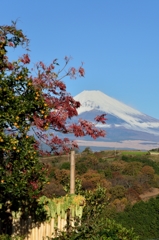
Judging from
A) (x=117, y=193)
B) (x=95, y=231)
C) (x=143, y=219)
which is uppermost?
(x=95, y=231)

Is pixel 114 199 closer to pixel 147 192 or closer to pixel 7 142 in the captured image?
pixel 147 192

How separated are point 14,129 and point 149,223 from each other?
85.3 feet

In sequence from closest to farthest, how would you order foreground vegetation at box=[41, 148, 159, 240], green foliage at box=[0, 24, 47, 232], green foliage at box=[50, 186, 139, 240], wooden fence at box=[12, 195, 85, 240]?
1. green foliage at box=[0, 24, 47, 232]
2. green foliage at box=[50, 186, 139, 240]
3. wooden fence at box=[12, 195, 85, 240]
4. foreground vegetation at box=[41, 148, 159, 240]

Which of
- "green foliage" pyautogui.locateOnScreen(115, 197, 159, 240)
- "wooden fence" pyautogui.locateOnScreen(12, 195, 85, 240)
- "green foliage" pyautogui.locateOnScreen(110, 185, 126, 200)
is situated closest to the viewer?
"wooden fence" pyautogui.locateOnScreen(12, 195, 85, 240)

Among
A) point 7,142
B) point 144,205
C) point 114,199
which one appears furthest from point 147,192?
point 7,142

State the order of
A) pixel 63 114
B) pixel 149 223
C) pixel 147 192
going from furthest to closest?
1. pixel 147 192
2. pixel 149 223
3. pixel 63 114

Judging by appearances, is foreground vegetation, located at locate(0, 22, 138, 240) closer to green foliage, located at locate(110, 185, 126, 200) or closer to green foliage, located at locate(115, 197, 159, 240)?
green foliage, located at locate(115, 197, 159, 240)

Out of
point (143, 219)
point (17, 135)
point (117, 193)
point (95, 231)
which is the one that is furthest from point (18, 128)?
point (117, 193)

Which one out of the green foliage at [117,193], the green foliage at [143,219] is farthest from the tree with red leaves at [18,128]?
the green foliage at [117,193]

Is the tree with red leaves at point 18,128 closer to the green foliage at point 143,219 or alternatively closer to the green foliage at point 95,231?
the green foliage at point 95,231

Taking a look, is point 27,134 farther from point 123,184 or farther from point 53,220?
point 123,184

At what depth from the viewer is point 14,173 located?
5.60 m

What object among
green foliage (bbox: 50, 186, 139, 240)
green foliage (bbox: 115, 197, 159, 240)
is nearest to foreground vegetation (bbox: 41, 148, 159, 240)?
green foliage (bbox: 115, 197, 159, 240)

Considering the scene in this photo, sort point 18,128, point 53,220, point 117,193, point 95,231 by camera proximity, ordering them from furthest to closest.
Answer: point 117,193 → point 53,220 → point 95,231 → point 18,128
